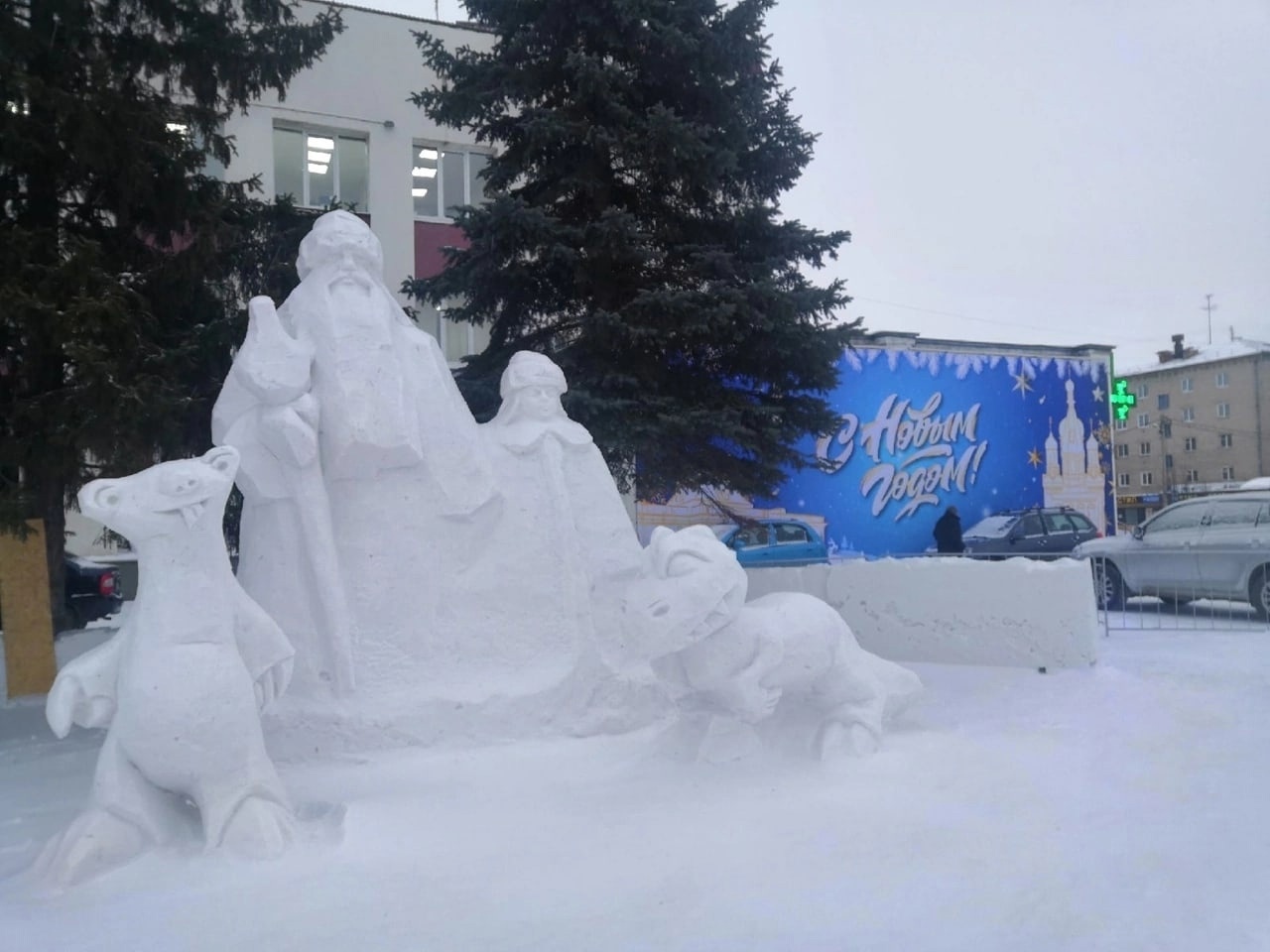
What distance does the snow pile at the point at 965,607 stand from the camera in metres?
7.82

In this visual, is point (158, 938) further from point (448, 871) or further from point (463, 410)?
Answer: point (463, 410)

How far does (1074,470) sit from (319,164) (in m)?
14.5

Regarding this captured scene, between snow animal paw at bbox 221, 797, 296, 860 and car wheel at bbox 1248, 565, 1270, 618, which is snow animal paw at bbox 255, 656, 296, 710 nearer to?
snow animal paw at bbox 221, 797, 296, 860

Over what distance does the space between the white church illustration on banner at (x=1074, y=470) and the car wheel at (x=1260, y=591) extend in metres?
9.70

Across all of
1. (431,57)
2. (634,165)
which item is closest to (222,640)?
(634,165)

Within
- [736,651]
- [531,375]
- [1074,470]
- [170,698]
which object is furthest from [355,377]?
[1074,470]

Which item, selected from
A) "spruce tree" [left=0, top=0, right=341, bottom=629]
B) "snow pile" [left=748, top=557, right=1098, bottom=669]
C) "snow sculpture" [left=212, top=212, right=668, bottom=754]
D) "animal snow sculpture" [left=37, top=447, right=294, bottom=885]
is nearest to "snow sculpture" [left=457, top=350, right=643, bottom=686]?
"snow sculpture" [left=212, top=212, right=668, bottom=754]

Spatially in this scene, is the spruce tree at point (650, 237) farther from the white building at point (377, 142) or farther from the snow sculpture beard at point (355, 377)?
the white building at point (377, 142)

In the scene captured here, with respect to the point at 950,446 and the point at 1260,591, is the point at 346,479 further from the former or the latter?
the point at 950,446

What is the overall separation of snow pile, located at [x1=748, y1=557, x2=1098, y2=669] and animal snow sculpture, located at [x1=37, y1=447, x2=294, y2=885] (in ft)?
19.1

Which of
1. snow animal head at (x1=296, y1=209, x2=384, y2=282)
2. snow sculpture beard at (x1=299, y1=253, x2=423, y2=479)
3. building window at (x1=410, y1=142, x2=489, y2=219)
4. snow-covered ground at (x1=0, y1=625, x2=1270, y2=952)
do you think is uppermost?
building window at (x1=410, y1=142, x2=489, y2=219)

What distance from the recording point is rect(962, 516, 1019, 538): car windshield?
58.1 ft

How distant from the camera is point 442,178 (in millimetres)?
17312

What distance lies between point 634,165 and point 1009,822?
23.3 ft
